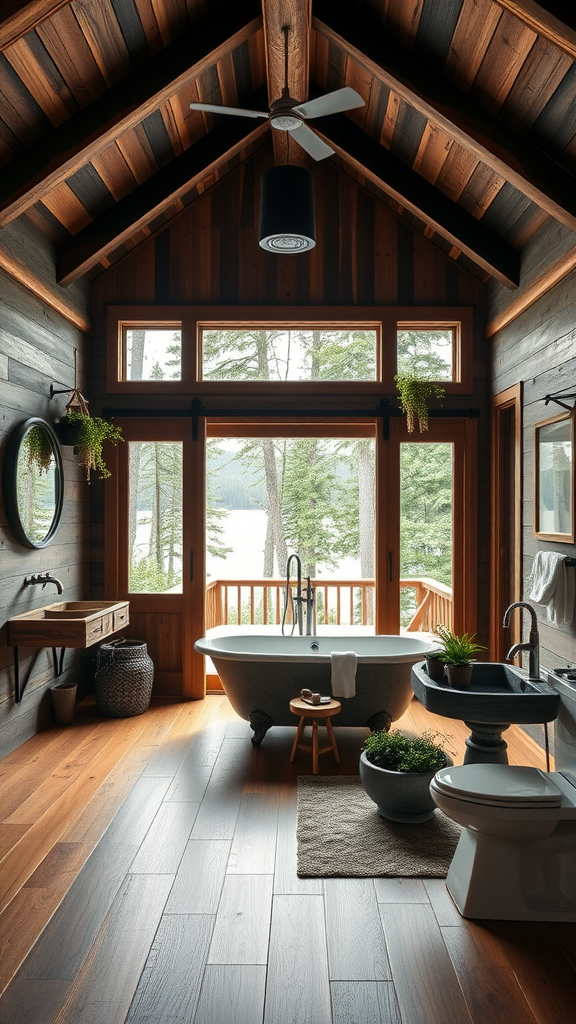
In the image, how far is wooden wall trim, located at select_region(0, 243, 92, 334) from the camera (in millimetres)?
4367

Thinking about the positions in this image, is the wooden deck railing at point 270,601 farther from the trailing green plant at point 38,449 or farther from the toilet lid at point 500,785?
the toilet lid at point 500,785

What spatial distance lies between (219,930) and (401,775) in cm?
115

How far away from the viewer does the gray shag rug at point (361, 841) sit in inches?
120

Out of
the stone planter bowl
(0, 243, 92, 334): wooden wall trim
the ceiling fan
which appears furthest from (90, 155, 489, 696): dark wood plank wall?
the stone planter bowl

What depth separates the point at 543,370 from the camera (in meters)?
4.52

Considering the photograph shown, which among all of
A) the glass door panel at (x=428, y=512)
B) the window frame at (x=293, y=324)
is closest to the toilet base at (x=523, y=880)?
the glass door panel at (x=428, y=512)

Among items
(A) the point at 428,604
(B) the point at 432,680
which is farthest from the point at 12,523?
(A) the point at 428,604

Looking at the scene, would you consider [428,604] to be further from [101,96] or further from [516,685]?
[101,96]

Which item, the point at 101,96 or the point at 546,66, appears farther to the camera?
the point at 101,96

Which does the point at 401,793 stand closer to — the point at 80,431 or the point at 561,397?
the point at 561,397

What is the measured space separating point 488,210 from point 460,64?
4.11 feet

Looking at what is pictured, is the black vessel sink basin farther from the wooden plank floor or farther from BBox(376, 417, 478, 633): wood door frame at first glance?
BBox(376, 417, 478, 633): wood door frame

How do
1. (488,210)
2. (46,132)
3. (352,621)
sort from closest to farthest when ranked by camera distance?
(46,132) < (488,210) < (352,621)

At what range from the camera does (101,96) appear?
13.6 ft
